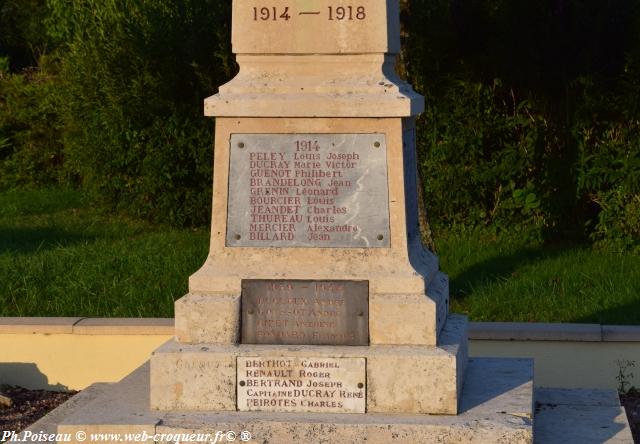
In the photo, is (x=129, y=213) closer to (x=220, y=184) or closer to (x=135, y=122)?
(x=135, y=122)

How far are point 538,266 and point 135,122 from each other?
411 centimetres

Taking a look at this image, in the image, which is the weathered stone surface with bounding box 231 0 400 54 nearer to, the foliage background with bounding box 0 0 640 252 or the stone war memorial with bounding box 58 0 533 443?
the stone war memorial with bounding box 58 0 533 443

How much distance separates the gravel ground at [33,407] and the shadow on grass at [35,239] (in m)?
3.57

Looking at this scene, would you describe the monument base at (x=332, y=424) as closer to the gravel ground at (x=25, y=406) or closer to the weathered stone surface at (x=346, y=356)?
the weathered stone surface at (x=346, y=356)

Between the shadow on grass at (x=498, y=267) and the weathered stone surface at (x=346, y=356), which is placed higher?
the weathered stone surface at (x=346, y=356)

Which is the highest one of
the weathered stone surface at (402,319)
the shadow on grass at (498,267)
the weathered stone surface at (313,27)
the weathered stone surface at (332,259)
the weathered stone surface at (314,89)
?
the weathered stone surface at (313,27)

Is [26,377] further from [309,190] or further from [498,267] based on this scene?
[498,267]

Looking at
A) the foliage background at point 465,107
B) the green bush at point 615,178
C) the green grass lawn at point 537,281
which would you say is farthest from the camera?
the foliage background at point 465,107

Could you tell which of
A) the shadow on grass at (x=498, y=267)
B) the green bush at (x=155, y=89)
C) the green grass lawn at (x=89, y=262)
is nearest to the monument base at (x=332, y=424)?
the green grass lawn at (x=89, y=262)

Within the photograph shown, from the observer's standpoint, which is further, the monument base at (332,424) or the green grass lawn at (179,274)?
the green grass lawn at (179,274)

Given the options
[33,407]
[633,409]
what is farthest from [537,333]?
[33,407]

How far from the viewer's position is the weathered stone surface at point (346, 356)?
17.0 ft

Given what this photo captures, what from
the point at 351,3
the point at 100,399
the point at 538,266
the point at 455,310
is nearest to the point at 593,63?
the point at 538,266

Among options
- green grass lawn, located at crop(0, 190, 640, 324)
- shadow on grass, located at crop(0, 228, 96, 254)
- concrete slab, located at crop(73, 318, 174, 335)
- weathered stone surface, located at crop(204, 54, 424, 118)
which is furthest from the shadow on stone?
shadow on grass, located at crop(0, 228, 96, 254)
